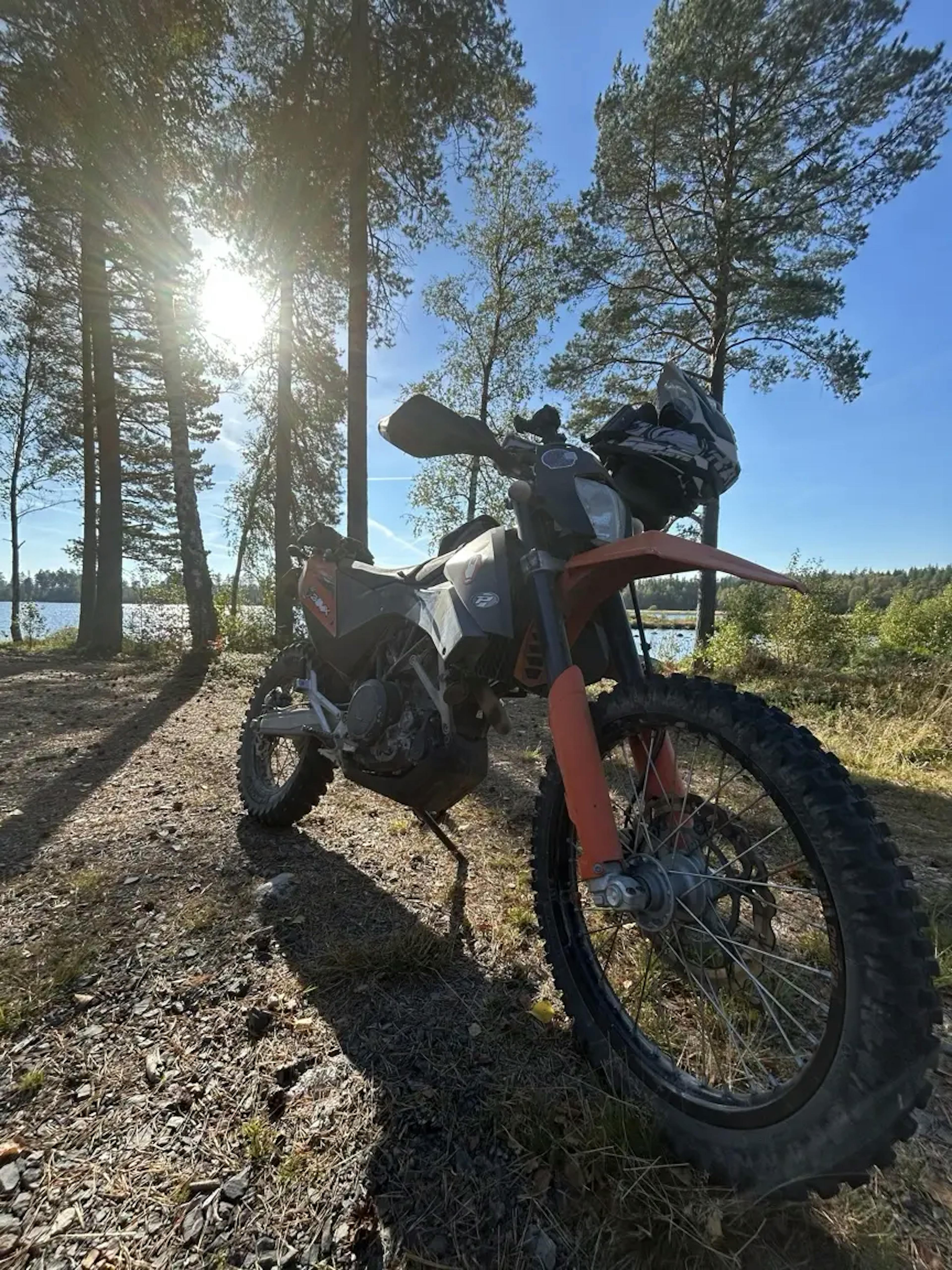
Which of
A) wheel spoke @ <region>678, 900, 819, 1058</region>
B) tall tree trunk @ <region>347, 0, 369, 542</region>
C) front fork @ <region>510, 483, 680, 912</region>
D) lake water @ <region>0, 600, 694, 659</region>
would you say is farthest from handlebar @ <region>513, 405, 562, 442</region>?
lake water @ <region>0, 600, 694, 659</region>

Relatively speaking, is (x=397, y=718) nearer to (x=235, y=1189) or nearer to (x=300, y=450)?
(x=235, y=1189)

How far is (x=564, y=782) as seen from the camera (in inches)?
58.6

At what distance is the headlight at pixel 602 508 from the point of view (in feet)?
5.14

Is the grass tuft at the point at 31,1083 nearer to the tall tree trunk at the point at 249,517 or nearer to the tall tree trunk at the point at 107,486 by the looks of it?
the tall tree trunk at the point at 107,486

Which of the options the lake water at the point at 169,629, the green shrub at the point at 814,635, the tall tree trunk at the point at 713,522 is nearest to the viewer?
the green shrub at the point at 814,635

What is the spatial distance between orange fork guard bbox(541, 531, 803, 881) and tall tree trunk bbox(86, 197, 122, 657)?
1100 cm

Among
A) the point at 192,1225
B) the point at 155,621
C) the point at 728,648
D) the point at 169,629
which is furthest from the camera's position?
the point at 155,621

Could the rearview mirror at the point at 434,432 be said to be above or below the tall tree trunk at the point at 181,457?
below

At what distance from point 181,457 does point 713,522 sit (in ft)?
34.6

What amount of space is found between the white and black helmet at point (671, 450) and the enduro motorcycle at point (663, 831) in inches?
0.5

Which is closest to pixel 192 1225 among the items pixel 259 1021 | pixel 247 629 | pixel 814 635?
pixel 259 1021

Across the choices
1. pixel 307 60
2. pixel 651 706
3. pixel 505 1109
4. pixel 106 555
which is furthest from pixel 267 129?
pixel 505 1109

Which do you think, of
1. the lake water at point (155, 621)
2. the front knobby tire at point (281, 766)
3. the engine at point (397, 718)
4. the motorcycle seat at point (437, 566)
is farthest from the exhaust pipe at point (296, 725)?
the lake water at point (155, 621)

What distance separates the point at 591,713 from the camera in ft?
5.17
